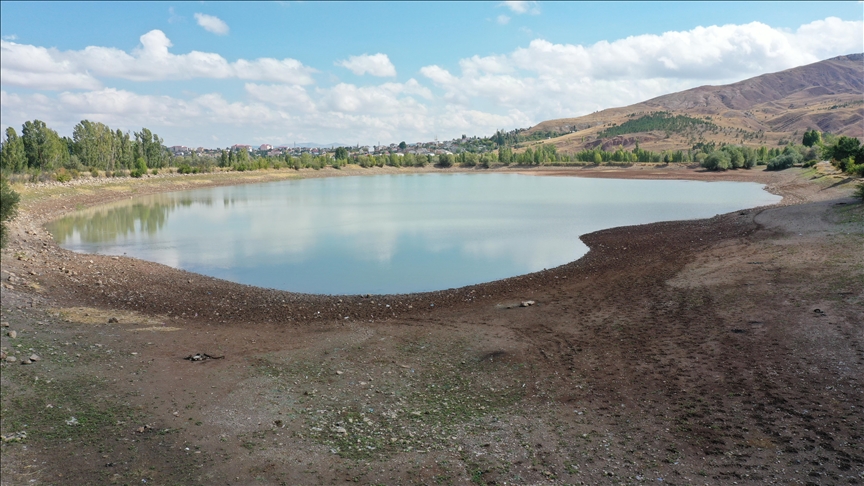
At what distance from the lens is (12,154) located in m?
47.0

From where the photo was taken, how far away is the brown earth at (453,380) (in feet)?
21.0

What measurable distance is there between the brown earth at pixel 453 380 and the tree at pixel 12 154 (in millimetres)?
38505

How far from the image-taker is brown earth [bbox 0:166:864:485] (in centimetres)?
639

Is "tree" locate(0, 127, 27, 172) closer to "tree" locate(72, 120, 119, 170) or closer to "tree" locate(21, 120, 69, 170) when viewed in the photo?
"tree" locate(21, 120, 69, 170)

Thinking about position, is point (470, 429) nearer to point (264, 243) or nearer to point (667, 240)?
point (667, 240)

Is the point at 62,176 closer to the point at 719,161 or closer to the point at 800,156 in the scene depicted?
the point at 719,161

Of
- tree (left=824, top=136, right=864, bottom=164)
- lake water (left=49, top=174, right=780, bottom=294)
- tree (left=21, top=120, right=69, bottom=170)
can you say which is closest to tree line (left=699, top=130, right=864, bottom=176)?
tree (left=824, top=136, right=864, bottom=164)

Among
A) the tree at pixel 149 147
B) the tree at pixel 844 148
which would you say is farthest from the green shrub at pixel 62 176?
the tree at pixel 844 148

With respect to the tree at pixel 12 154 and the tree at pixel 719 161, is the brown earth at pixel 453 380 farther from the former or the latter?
the tree at pixel 719 161

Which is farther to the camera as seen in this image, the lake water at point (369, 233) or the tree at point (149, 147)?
the tree at point (149, 147)

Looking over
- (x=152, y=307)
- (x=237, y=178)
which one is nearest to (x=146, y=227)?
(x=152, y=307)

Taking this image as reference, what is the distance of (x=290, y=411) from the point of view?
7.89 metres

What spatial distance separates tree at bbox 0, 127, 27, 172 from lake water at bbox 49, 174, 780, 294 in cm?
866

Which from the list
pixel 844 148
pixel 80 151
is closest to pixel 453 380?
pixel 844 148
